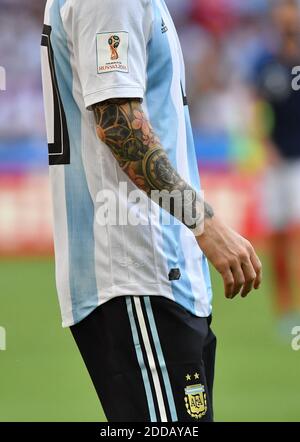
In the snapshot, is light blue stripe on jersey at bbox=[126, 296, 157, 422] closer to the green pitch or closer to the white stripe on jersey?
the white stripe on jersey

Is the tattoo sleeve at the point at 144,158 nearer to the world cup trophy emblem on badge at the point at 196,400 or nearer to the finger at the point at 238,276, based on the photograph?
the finger at the point at 238,276

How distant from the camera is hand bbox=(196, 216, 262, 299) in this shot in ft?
9.33

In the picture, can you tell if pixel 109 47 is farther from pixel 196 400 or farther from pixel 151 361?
Result: pixel 196 400

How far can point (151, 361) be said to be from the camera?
2.94 meters

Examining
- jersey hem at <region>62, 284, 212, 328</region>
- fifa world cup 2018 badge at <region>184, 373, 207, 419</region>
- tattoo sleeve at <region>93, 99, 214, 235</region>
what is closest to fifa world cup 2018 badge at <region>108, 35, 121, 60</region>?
tattoo sleeve at <region>93, 99, 214, 235</region>

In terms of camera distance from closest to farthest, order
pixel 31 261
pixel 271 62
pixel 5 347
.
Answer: pixel 5 347 → pixel 271 62 → pixel 31 261

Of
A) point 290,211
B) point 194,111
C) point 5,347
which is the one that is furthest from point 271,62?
point 194,111

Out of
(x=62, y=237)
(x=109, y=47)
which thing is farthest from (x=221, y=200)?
(x=109, y=47)

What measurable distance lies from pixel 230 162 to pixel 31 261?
8.64ft

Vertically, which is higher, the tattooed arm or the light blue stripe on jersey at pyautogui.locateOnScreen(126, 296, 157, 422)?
the tattooed arm

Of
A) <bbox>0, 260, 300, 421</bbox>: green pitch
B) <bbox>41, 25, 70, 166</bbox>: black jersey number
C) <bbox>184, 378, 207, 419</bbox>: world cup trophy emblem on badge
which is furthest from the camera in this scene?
<bbox>0, 260, 300, 421</bbox>: green pitch

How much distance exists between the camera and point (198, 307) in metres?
3.05

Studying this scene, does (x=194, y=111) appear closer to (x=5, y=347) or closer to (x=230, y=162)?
(x=230, y=162)

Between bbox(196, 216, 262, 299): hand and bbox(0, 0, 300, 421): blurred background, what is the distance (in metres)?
2.90
